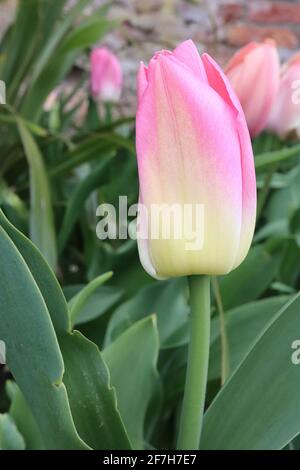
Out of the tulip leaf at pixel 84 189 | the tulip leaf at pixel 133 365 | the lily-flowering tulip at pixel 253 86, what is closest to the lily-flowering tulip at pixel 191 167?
the tulip leaf at pixel 133 365

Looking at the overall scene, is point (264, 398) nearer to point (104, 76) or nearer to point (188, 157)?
point (188, 157)

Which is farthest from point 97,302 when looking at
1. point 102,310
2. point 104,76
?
point 104,76

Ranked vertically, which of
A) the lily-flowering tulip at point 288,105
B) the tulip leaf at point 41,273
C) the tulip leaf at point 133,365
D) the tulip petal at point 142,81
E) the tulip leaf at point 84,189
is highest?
the lily-flowering tulip at point 288,105

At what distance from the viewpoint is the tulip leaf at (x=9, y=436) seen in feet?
1.52

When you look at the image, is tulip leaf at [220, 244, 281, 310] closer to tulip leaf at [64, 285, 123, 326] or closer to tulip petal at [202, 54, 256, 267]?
tulip leaf at [64, 285, 123, 326]

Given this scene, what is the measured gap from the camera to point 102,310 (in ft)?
2.25

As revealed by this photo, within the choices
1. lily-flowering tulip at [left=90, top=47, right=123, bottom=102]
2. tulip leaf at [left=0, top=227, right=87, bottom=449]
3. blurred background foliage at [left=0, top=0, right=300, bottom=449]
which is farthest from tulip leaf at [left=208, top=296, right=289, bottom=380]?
lily-flowering tulip at [left=90, top=47, right=123, bottom=102]

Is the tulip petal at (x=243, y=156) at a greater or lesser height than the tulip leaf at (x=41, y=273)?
greater

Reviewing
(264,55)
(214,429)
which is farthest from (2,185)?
(214,429)

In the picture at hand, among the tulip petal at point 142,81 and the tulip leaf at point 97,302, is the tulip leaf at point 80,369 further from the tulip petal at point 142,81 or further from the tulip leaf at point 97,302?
the tulip leaf at point 97,302

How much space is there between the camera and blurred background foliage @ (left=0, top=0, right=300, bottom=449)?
1.15ft

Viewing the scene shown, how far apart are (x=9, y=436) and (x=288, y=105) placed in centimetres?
43

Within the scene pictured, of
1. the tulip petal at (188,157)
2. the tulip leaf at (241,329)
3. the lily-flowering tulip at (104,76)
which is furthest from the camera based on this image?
the lily-flowering tulip at (104,76)

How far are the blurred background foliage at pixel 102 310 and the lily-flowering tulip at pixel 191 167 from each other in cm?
6
